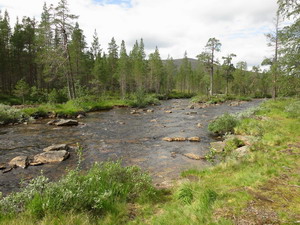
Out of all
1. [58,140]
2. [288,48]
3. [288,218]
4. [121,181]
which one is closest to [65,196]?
[121,181]

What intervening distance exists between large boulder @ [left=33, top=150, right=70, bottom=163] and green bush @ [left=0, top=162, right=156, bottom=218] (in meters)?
5.32

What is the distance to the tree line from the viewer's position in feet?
53.2

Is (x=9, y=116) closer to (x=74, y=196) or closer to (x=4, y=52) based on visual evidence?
(x=74, y=196)

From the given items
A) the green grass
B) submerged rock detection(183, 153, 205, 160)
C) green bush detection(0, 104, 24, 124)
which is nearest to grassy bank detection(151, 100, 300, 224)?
the green grass

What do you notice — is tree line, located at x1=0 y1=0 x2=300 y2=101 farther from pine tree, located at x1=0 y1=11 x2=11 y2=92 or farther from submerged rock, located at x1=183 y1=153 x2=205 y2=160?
submerged rock, located at x1=183 y1=153 x2=205 y2=160

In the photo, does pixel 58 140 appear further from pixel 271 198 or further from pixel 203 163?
pixel 271 198

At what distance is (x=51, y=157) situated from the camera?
1089cm

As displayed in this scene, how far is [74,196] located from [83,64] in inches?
2015

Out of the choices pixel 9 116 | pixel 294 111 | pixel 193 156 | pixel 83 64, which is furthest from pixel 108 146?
pixel 83 64

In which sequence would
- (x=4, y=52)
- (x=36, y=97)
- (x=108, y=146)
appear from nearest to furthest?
(x=108, y=146) → (x=36, y=97) → (x=4, y=52)

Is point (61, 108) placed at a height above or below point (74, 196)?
above

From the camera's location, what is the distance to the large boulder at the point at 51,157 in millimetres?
10638

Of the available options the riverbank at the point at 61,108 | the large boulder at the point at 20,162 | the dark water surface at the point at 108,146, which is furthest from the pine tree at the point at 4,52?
the large boulder at the point at 20,162

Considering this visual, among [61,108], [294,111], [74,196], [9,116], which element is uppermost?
[61,108]
